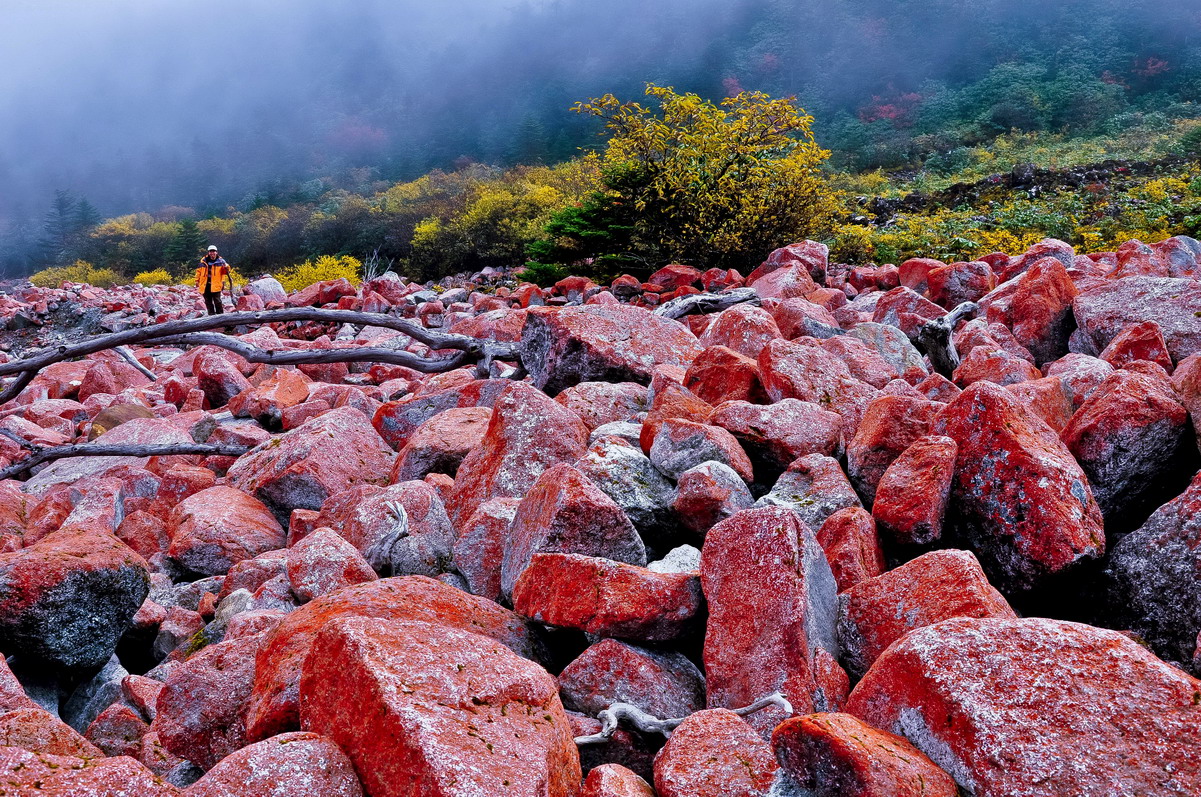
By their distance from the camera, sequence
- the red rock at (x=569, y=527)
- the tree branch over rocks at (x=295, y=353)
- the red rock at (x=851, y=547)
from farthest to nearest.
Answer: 1. the tree branch over rocks at (x=295, y=353)
2. the red rock at (x=569, y=527)
3. the red rock at (x=851, y=547)

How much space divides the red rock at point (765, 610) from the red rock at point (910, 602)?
0.16 feet

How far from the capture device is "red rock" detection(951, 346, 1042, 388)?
10.6 feet

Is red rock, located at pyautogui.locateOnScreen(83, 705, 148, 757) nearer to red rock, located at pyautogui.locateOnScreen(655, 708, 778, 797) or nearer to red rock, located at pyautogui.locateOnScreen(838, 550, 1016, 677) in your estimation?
red rock, located at pyautogui.locateOnScreen(655, 708, 778, 797)

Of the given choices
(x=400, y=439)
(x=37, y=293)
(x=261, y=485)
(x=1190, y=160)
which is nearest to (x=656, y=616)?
(x=261, y=485)

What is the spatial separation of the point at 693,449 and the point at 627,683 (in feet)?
3.34

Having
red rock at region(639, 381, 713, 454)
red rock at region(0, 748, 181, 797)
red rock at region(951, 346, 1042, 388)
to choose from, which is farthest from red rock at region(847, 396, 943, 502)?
red rock at region(0, 748, 181, 797)

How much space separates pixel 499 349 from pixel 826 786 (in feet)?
13.8

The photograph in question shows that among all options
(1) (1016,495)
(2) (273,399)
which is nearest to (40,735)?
(1) (1016,495)

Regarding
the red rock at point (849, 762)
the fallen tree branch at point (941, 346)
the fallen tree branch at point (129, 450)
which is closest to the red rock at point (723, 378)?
the fallen tree branch at point (941, 346)

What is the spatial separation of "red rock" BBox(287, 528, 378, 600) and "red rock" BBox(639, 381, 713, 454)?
1.07m

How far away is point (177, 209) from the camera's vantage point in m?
53.3

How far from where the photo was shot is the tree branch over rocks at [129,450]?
495cm

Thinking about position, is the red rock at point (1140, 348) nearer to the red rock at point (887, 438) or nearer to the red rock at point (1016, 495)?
the red rock at point (887, 438)

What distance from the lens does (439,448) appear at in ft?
11.9
